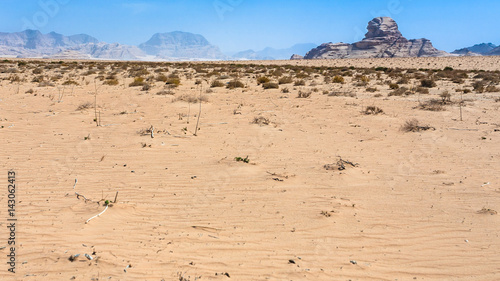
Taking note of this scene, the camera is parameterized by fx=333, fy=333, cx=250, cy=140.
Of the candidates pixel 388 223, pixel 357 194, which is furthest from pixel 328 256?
pixel 357 194

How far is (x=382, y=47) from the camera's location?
125750 millimetres

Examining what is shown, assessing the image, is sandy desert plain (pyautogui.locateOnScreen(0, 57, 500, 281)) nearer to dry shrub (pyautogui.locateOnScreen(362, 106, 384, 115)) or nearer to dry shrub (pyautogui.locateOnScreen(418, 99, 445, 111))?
dry shrub (pyautogui.locateOnScreen(362, 106, 384, 115))

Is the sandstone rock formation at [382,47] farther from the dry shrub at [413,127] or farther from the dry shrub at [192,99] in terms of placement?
the dry shrub at [413,127]

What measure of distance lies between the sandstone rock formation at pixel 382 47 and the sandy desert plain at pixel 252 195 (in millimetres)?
116418

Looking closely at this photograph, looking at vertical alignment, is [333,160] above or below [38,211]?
above

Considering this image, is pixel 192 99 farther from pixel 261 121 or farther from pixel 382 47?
pixel 382 47

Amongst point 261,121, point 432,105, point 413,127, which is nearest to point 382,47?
point 432,105

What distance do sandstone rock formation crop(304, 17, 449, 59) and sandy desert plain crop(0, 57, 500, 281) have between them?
116418 mm

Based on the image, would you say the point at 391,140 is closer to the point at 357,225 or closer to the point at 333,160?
the point at 333,160

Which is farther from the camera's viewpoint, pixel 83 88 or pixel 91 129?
pixel 83 88

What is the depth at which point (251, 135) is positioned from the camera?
835cm

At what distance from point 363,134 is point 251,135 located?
115 inches

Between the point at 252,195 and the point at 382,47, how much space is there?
13546 centimetres

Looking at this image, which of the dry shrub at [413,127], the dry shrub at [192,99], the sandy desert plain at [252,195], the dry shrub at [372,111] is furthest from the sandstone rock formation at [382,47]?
the sandy desert plain at [252,195]
